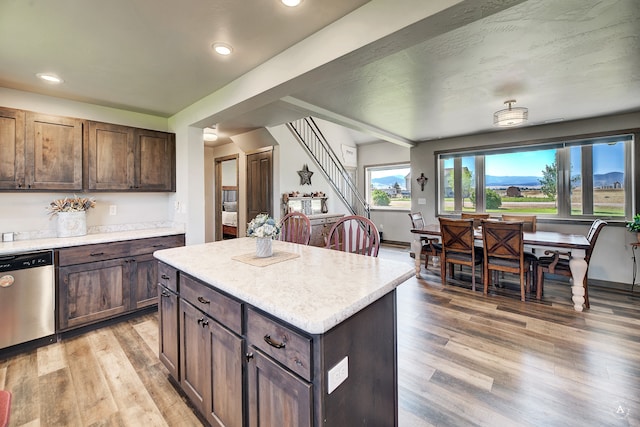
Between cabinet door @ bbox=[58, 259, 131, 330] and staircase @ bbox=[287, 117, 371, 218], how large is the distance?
3.87 meters

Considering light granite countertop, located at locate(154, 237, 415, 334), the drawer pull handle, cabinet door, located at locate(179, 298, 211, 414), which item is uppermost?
light granite countertop, located at locate(154, 237, 415, 334)

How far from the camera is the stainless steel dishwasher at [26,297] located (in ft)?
7.70

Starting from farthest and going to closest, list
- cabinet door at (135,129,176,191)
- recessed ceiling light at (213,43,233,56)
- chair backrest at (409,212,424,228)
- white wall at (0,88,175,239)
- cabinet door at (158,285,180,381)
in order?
chair backrest at (409,212,424,228) → cabinet door at (135,129,176,191) → white wall at (0,88,175,239) → recessed ceiling light at (213,43,233,56) → cabinet door at (158,285,180,381)

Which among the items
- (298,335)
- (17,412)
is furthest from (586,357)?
(17,412)

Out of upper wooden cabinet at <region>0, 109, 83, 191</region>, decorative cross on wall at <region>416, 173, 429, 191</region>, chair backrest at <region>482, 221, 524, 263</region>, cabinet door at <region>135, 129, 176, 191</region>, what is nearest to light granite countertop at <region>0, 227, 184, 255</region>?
upper wooden cabinet at <region>0, 109, 83, 191</region>

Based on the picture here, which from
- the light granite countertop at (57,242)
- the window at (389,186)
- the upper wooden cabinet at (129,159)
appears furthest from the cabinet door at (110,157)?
the window at (389,186)

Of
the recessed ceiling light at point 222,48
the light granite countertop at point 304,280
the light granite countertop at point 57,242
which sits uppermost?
the recessed ceiling light at point 222,48

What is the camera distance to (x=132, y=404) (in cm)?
184

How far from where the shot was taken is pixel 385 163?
779cm

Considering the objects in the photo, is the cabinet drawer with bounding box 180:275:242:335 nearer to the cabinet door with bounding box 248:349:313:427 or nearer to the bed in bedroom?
the cabinet door with bounding box 248:349:313:427

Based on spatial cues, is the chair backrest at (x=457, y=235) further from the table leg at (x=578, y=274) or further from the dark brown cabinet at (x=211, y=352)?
the dark brown cabinet at (x=211, y=352)

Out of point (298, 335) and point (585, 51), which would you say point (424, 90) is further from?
point (298, 335)

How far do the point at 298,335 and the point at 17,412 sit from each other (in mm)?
2162

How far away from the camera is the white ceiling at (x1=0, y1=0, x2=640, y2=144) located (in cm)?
166
